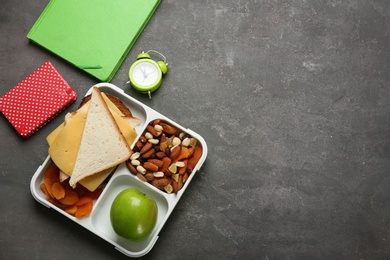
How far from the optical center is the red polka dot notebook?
147cm

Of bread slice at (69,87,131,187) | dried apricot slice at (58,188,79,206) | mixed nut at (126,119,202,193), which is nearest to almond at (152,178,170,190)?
mixed nut at (126,119,202,193)

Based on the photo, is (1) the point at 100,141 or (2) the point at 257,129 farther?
(2) the point at 257,129

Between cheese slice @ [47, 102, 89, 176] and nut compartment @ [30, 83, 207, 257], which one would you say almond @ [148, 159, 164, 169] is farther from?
cheese slice @ [47, 102, 89, 176]

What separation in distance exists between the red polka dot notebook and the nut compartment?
0.34 feet

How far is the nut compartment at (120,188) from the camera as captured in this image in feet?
4.50

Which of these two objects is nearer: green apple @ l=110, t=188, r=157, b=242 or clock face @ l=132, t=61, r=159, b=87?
green apple @ l=110, t=188, r=157, b=242

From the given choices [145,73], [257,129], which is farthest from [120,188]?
[257,129]

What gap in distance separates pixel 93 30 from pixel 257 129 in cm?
58

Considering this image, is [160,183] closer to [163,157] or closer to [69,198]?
[163,157]

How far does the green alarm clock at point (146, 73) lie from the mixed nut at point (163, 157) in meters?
0.13

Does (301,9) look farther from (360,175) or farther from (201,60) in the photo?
(360,175)

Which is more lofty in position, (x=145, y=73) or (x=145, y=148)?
(x=145, y=73)

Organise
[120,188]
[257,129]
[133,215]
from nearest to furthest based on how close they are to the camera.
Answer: [133,215] < [120,188] < [257,129]

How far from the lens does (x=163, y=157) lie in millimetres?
1396
